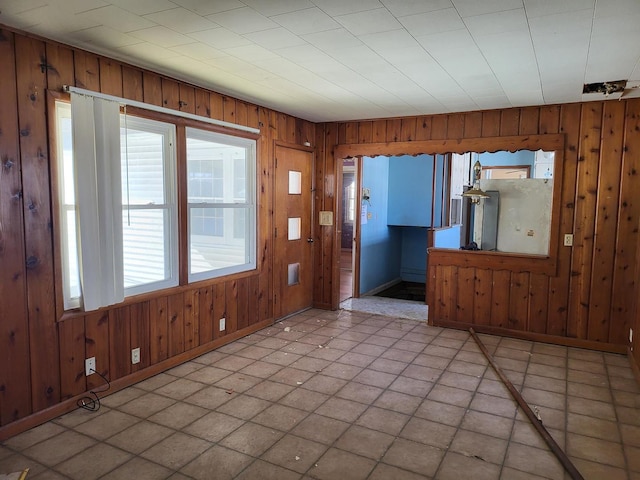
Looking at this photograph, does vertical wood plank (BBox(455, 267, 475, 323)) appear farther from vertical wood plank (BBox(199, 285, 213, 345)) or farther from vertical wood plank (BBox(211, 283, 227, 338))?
vertical wood plank (BBox(199, 285, 213, 345))

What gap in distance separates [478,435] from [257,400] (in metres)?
1.47

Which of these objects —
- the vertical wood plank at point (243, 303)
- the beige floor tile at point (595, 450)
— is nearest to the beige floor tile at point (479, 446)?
the beige floor tile at point (595, 450)

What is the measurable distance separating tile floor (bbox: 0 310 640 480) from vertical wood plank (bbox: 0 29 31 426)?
300 millimetres

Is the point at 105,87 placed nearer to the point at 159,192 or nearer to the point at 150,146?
the point at 150,146

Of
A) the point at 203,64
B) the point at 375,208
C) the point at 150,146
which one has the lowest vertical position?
the point at 375,208

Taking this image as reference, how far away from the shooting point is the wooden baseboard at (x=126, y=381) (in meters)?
2.66

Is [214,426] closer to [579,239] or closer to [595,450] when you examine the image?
[595,450]

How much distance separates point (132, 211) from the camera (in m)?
3.37

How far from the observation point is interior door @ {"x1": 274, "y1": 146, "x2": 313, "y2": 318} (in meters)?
5.09

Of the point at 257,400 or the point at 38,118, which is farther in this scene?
the point at 257,400

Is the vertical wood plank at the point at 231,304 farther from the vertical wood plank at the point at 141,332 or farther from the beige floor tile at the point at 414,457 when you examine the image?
the beige floor tile at the point at 414,457

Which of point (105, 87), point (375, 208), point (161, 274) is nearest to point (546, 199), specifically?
point (375, 208)

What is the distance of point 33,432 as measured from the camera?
2676mm

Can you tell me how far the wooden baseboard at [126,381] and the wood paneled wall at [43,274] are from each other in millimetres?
24
